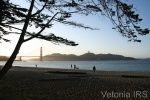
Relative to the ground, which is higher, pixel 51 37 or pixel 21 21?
pixel 21 21

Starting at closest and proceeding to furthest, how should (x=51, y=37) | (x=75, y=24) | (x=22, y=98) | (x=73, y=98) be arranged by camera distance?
(x=75, y=24), (x=51, y=37), (x=22, y=98), (x=73, y=98)

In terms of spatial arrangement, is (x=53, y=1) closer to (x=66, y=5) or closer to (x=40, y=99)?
(x=66, y=5)

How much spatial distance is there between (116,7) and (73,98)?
7.89 meters

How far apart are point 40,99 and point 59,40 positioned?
4.54 meters

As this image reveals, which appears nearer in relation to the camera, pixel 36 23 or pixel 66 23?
pixel 66 23

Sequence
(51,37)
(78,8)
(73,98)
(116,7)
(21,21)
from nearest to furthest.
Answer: (116,7), (78,8), (51,37), (21,21), (73,98)

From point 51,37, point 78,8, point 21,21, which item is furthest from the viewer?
point 21,21

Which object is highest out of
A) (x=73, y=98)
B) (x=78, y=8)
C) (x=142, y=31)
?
(x=78, y=8)

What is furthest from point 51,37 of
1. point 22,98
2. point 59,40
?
point 22,98

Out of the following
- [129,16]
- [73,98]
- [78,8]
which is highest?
[78,8]

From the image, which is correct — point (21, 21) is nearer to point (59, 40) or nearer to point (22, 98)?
point (59, 40)

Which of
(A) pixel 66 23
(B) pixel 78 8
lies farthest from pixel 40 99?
(B) pixel 78 8

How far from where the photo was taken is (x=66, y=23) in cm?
673

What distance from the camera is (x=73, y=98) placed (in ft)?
38.8
